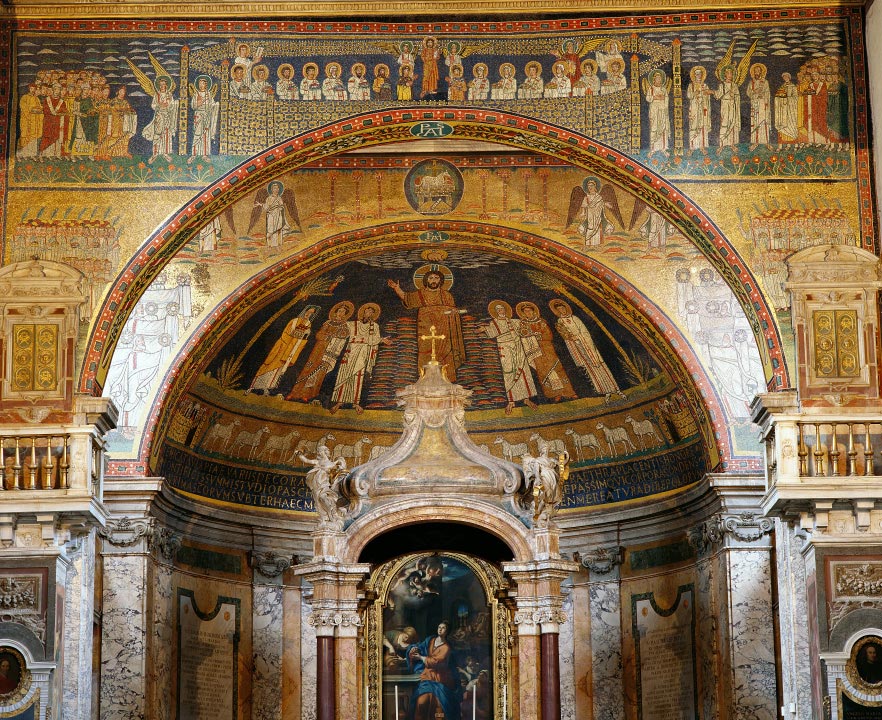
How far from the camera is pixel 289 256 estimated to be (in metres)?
28.8

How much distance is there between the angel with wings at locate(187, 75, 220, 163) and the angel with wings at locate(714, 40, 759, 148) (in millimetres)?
7045

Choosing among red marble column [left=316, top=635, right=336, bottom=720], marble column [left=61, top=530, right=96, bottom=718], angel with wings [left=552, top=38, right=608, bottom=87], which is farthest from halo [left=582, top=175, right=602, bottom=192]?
marble column [left=61, top=530, right=96, bottom=718]

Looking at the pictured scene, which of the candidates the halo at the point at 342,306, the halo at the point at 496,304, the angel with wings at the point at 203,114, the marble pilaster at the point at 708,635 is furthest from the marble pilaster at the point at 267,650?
the angel with wings at the point at 203,114

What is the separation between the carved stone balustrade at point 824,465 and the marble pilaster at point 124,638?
10411mm

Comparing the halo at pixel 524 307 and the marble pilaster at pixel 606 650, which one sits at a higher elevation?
the halo at pixel 524 307

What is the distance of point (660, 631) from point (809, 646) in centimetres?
835

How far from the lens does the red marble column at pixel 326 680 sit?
83.6 feet

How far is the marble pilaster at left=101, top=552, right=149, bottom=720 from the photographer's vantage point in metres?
26.5

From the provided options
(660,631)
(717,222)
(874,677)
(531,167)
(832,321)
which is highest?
(531,167)

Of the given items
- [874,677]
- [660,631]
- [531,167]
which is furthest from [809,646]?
[531,167]

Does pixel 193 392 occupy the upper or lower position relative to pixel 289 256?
lower

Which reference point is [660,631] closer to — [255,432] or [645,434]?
[645,434]

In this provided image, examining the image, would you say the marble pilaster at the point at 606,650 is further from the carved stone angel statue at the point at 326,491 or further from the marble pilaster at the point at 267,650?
the carved stone angel statue at the point at 326,491

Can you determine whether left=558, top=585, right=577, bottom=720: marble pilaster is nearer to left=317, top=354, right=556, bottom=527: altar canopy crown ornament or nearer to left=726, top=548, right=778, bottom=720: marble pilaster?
left=726, top=548, right=778, bottom=720: marble pilaster
